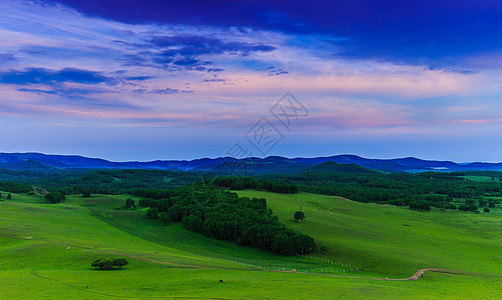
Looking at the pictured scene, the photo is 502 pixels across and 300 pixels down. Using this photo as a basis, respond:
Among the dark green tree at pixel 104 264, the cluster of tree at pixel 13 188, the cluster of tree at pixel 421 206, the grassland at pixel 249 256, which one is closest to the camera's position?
the grassland at pixel 249 256

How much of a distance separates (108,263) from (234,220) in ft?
173

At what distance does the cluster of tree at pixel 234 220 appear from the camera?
267ft

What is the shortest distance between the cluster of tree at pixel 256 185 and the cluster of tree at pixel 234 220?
95.6 feet

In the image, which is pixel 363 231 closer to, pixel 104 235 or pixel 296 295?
pixel 296 295

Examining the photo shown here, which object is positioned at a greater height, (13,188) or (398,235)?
(13,188)

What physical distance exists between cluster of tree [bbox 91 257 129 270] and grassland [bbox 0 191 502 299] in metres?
1.48

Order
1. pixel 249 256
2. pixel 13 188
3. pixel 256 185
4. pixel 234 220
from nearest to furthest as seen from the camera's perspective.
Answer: pixel 249 256
pixel 234 220
pixel 256 185
pixel 13 188

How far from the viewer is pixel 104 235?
86875 mm

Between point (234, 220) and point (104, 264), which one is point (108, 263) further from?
point (234, 220)

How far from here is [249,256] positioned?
79938 mm

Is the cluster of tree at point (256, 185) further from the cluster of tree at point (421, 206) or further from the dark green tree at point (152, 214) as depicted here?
the cluster of tree at point (421, 206)

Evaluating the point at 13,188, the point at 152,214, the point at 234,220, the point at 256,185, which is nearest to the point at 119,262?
the point at 234,220

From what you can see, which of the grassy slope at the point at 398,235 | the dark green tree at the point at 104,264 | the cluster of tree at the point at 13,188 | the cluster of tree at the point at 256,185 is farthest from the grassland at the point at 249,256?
the cluster of tree at the point at 13,188

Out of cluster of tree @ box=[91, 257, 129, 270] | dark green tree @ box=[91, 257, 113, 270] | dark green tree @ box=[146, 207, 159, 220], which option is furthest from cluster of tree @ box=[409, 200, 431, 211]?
dark green tree @ box=[91, 257, 113, 270]
